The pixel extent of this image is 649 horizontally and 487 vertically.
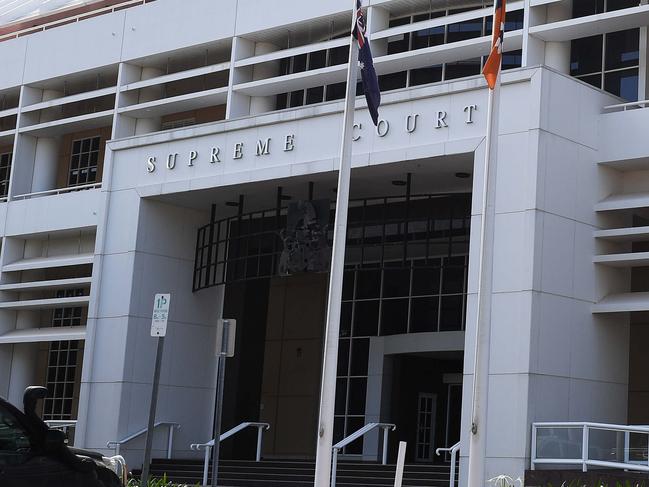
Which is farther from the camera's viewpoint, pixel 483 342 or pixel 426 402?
pixel 426 402

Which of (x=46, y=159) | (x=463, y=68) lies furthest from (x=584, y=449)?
(x=46, y=159)

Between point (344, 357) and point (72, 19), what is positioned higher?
point (72, 19)

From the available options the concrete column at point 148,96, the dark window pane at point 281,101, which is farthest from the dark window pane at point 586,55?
the concrete column at point 148,96

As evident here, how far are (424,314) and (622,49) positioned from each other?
871 cm

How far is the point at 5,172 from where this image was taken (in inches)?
1501

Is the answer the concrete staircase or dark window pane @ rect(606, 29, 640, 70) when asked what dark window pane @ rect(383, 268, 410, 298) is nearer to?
the concrete staircase

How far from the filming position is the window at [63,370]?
35.3m

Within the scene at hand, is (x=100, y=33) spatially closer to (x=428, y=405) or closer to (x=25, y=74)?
(x=25, y=74)

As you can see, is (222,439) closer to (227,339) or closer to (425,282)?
(425,282)

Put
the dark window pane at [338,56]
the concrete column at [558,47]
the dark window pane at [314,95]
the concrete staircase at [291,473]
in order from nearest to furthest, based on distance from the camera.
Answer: the concrete staircase at [291,473] < the concrete column at [558,47] < the dark window pane at [338,56] < the dark window pane at [314,95]

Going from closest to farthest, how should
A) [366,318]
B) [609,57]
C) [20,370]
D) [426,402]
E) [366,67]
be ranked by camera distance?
1. [366,67]
2. [609,57]
3. [426,402]
4. [366,318]
5. [20,370]

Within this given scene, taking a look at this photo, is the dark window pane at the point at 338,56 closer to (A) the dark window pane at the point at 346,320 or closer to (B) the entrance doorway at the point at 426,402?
(A) the dark window pane at the point at 346,320

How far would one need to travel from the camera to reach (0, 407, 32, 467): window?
31.2 feet

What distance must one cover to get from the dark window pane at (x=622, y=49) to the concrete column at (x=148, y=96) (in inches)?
482
